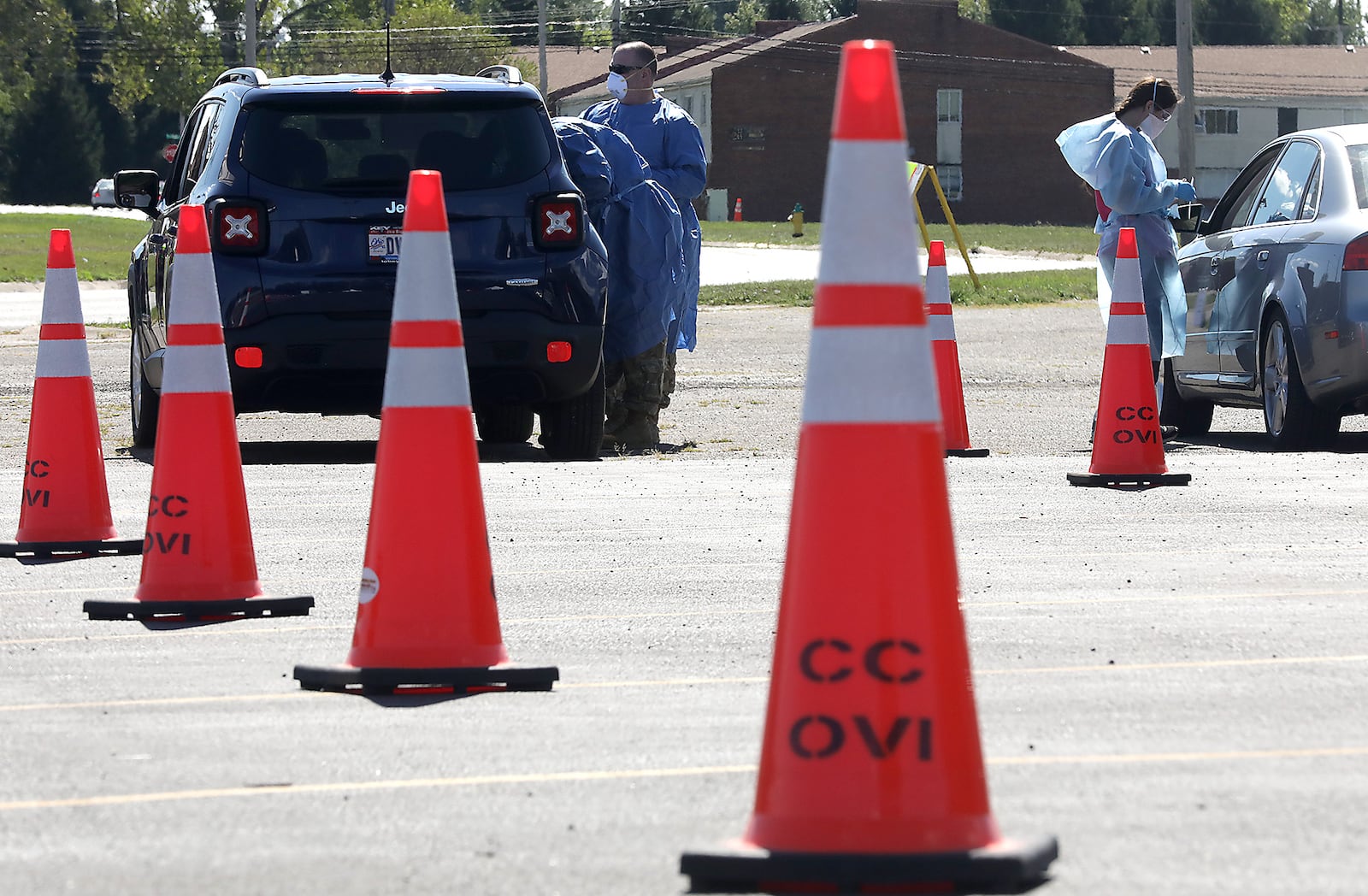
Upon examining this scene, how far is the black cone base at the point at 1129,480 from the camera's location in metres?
9.54

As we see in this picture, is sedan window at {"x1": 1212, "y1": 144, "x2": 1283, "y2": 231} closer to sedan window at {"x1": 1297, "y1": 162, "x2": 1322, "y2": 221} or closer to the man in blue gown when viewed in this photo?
sedan window at {"x1": 1297, "y1": 162, "x2": 1322, "y2": 221}

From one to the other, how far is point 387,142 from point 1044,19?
9991 cm

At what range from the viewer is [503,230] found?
10.3 meters

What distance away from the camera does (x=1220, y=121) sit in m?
91.8

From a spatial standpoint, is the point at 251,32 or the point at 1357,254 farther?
the point at 251,32

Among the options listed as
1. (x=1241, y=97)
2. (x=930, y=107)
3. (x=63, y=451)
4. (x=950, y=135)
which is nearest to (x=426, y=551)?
(x=63, y=451)

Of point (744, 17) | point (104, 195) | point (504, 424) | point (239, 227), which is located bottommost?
point (504, 424)

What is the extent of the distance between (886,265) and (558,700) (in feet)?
5.40

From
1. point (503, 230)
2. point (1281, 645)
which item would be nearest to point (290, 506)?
point (503, 230)

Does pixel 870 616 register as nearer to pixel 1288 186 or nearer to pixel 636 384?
pixel 636 384

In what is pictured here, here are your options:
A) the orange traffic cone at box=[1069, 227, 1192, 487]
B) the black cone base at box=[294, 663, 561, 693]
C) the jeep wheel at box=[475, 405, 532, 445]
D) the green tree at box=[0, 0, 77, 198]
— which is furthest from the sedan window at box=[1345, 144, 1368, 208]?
the green tree at box=[0, 0, 77, 198]

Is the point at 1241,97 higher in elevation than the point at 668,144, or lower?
higher

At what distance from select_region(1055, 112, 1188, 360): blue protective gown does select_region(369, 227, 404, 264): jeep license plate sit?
151 inches

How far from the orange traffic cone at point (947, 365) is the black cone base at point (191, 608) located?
5172 mm
